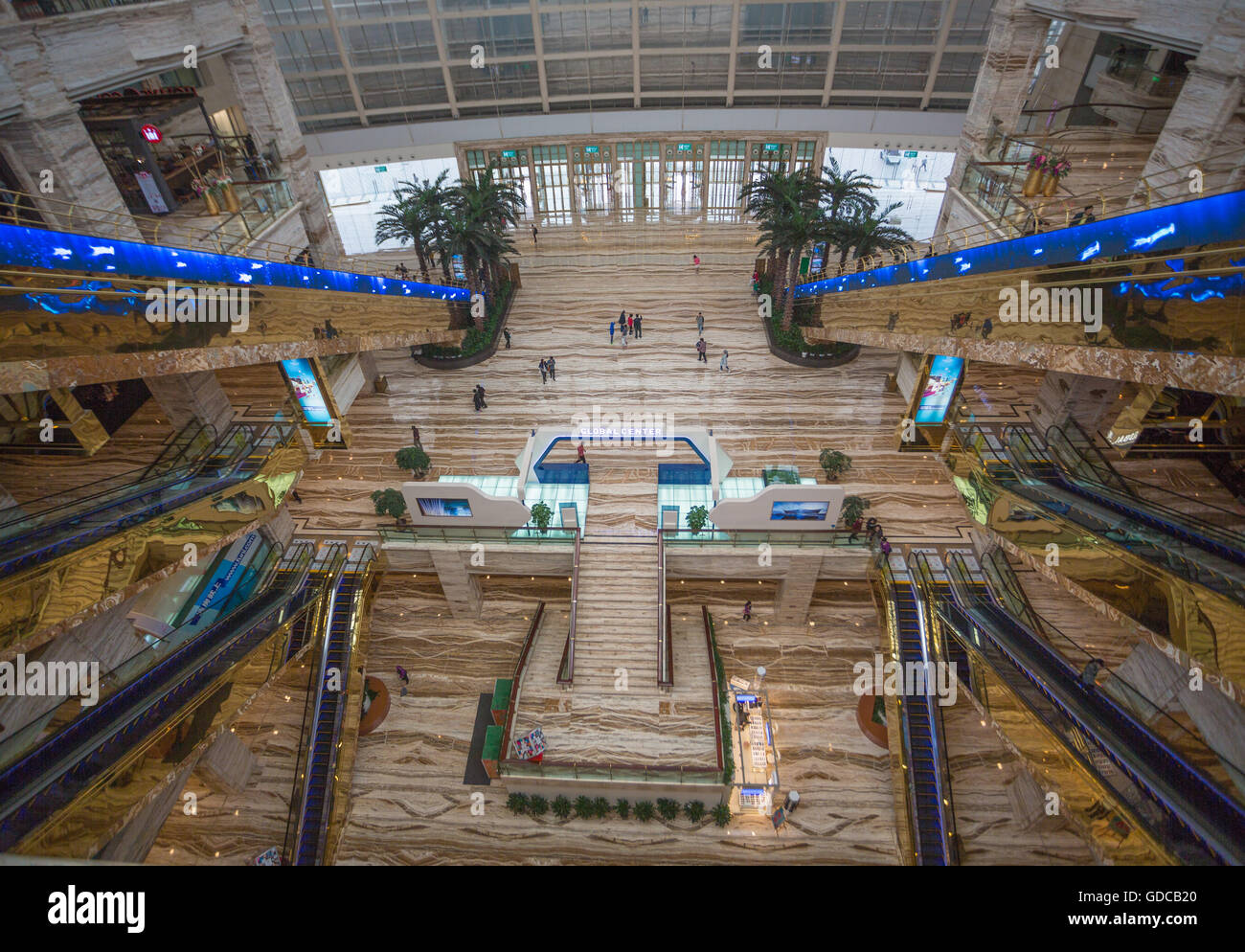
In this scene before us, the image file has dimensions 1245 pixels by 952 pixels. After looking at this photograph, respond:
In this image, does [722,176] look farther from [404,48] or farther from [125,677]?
A: [125,677]

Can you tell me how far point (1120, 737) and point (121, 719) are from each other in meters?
21.3

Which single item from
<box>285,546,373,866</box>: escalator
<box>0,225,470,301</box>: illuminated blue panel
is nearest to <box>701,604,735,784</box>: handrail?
<box>285,546,373,866</box>: escalator

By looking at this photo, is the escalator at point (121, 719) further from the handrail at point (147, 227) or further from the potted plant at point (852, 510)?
the potted plant at point (852, 510)

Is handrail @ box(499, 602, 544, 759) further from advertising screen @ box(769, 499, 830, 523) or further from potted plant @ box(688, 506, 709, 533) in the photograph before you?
advertising screen @ box(769, 499, 830, 523)

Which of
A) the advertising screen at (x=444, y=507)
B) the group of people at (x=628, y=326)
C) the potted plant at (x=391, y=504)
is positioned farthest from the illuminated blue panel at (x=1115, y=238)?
the potted plant at (x=391, y=504)

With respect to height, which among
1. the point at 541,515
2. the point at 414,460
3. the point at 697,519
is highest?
the point at 414,460

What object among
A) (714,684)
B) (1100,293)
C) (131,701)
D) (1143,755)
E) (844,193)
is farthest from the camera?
(844,193)

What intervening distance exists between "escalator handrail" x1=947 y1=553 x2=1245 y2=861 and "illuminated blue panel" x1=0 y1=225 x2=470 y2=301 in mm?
24241

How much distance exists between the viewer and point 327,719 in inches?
761

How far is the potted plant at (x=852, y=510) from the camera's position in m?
20.8

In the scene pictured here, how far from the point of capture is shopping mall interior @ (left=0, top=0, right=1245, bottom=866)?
13.3 metres

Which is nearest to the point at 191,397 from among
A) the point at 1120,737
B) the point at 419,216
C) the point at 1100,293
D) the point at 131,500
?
the point at 131,500

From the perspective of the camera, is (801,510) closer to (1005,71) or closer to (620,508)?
(620,508)
